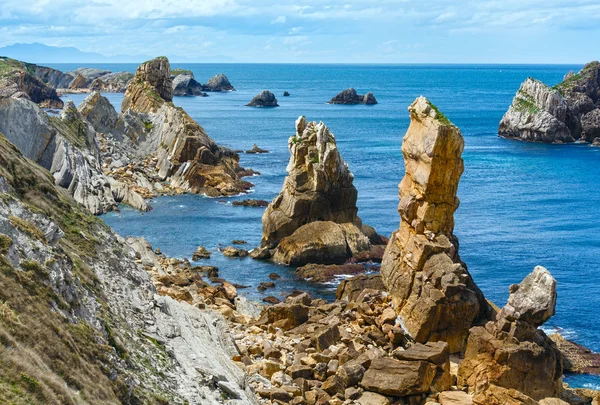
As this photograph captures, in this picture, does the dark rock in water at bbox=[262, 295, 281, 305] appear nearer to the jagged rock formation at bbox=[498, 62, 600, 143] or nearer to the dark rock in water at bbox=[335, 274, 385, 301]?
the dark rock in water at bbox=[335, 274, 385, 301]

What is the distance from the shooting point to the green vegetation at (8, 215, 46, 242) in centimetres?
2230

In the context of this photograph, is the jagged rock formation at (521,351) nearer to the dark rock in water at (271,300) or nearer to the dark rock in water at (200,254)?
the dark rock in water at (271,300)

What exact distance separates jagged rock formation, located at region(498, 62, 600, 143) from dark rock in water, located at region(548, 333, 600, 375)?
10990 cm

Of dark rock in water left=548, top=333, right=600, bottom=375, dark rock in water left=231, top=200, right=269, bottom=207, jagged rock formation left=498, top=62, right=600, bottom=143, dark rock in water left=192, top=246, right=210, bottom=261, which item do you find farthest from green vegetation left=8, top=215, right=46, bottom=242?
jagged rock formation left=498, top=62, right=600, bottom=143

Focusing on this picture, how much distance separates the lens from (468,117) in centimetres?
18925

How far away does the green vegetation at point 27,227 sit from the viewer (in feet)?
73.2

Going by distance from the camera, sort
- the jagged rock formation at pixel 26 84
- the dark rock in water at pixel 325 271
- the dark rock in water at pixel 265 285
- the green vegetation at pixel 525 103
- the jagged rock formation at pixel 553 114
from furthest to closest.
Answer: the jagged rock formation at pixel 26 84 → the green vegetation at pixel 525 103 → the jagged rock formation at pixel 553 114 → the dark rock in water at pixel 325 271 → the dark rock in water at pixel 265 285

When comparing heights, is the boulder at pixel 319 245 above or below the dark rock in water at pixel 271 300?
above

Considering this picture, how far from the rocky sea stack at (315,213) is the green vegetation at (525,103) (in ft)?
299

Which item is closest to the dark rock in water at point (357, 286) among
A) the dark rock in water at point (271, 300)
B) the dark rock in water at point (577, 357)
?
the dark rock in water at point (271, 300)

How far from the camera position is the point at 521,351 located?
35.2m

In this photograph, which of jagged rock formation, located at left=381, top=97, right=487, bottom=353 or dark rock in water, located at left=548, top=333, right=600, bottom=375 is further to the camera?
jagged rock formation, located at left=381, top=97, right=487, bottom=353

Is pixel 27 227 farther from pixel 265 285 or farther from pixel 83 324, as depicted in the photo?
pixel 265 285

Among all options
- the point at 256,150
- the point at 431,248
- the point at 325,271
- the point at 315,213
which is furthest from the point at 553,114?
the point at 431,248
